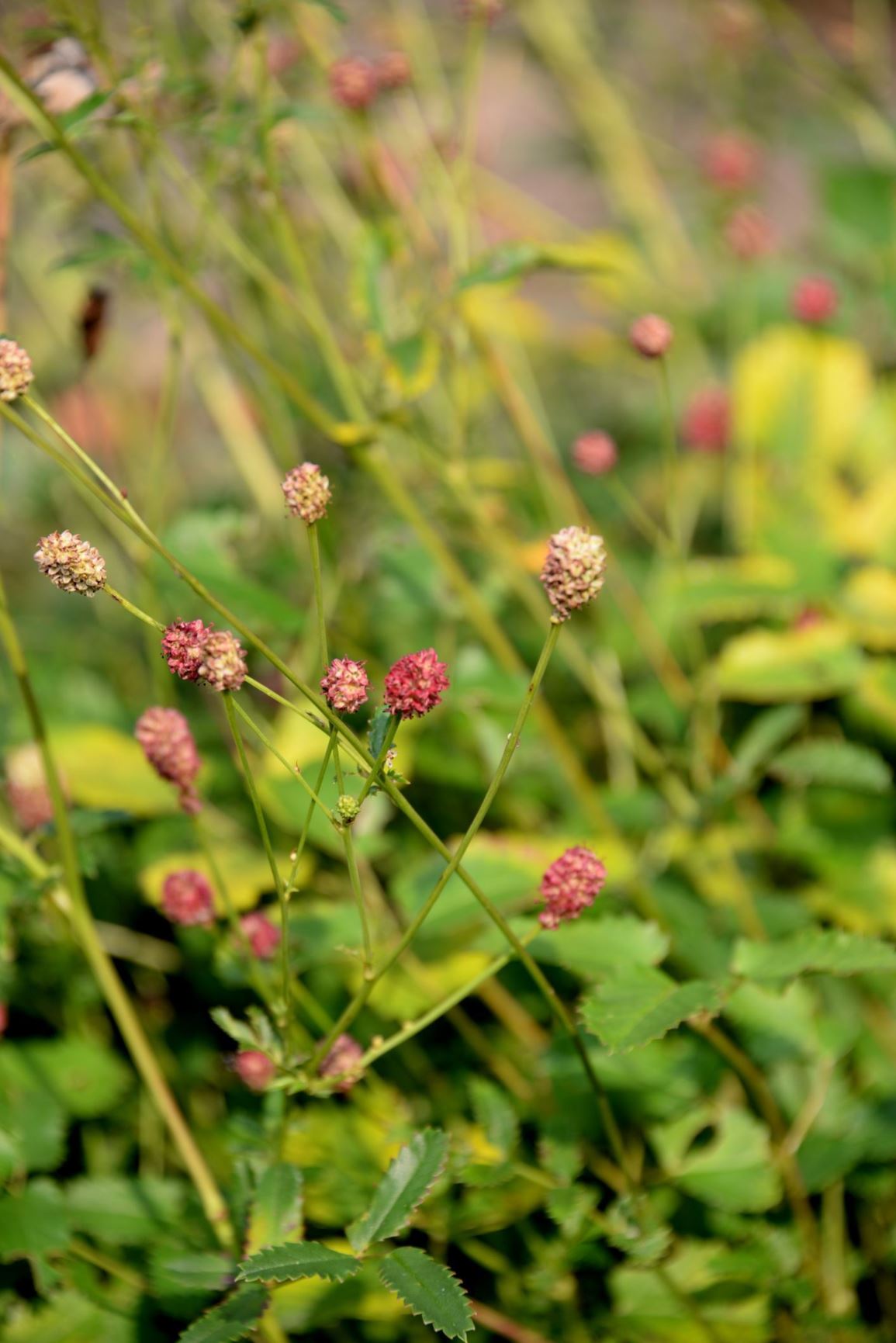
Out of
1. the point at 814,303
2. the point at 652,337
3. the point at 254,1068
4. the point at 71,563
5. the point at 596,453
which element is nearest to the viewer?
the point at 71,563

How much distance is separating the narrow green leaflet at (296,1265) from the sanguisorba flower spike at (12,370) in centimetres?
42

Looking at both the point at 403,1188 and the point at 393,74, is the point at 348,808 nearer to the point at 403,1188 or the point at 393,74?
the point at 403,1188

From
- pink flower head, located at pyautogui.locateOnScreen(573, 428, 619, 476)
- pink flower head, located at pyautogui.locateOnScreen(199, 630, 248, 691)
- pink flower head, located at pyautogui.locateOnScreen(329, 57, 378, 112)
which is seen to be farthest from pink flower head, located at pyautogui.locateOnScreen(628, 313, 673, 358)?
pink flower head, located at pyautogui.locateOnScreen(199, 630, 248, 691)

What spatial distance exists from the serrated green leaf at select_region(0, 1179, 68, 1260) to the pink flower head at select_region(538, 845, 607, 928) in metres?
0.42

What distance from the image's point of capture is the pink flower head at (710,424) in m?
1.59

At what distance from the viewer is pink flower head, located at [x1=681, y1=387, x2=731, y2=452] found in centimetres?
159

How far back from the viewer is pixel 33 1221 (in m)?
0.84

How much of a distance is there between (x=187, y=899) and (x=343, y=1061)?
0.43ft

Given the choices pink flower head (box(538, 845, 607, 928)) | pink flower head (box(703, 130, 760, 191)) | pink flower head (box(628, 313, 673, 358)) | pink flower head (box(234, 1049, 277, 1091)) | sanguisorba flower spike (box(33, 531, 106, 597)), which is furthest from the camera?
pink flower head (box(703, 130, 760, 191))

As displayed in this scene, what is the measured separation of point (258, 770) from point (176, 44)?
785mm

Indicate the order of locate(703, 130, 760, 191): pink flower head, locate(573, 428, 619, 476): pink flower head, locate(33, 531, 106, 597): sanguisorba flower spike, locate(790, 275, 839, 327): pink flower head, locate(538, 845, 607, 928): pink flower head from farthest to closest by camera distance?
locate(703, 130, 760, 191): pink flower head < locate(790, 275, 839, 327): pink flower head < locate(573, 428, 619, 476): pink flower head < locate(538, 845, 607, 928): pink flower head < locate(33, 531, 106, 597): sanguisorba flower spike

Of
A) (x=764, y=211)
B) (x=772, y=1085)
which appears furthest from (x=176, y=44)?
(x=764, y=211)

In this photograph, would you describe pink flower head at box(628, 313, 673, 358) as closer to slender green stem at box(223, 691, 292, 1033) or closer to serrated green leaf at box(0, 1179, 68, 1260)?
slender green stem at box(223, 691, 292, 1033)

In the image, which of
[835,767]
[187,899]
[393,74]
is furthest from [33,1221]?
[393,74]
